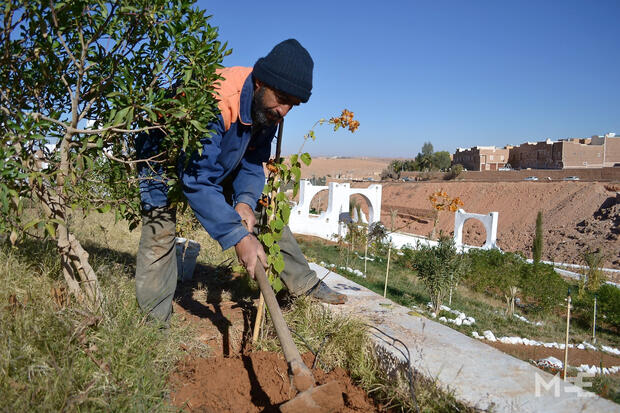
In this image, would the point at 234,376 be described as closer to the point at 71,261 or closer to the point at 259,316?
the point at 259,316

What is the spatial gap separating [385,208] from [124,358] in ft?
129

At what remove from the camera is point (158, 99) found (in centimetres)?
192

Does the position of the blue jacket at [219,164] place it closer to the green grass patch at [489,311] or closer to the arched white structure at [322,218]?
the green grass patch at [489,311]

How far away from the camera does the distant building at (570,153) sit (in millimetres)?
41625

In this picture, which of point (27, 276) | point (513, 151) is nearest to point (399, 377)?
point (27, 276)

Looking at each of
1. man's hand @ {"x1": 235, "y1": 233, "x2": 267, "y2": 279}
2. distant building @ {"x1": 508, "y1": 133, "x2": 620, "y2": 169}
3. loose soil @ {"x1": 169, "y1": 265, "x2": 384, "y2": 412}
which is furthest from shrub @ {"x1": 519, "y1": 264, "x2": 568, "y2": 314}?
distant building @ {"x1": 508, "y1": 133, "x2": 620, "y2": 169}

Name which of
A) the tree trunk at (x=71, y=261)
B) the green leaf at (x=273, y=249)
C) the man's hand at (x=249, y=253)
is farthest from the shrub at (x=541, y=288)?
the tree trunk at (x=71, y=261)

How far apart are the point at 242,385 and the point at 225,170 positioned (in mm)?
1118

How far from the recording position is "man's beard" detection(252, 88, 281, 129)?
2.25m

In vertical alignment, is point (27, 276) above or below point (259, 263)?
below

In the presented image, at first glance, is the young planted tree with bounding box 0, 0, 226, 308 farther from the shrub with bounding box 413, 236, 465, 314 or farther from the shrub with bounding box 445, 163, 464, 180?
the shrub with bounding box 445, 163, 464, 180

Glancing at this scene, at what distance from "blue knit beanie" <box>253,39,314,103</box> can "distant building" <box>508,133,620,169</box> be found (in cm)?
4550

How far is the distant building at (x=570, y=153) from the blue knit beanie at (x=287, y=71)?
149 feet

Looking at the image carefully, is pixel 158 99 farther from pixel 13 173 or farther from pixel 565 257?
pixel 565 257
